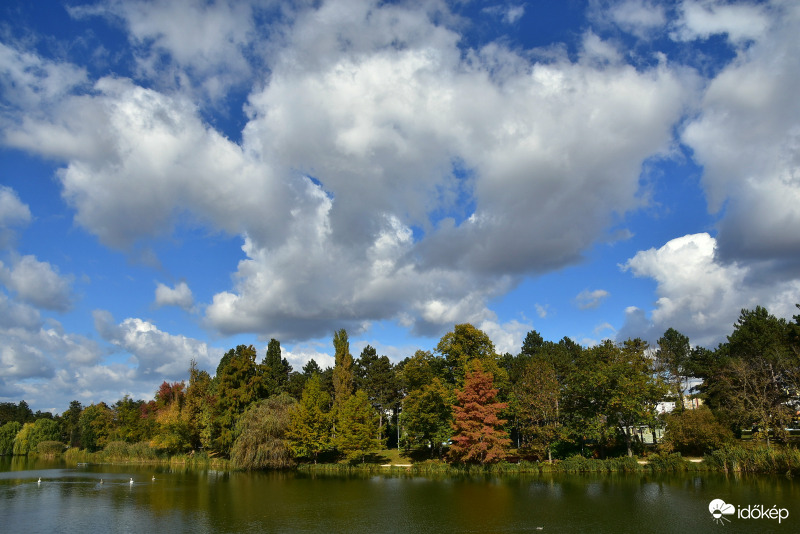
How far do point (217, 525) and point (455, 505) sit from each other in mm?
16924

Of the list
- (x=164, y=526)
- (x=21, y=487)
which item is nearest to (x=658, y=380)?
(x=164, y=526)

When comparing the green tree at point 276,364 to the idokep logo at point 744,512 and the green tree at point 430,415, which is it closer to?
the green tree at point 430,415

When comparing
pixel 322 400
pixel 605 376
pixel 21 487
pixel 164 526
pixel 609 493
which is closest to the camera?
pixel 164 526

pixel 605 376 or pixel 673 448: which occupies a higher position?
pixel 605 376

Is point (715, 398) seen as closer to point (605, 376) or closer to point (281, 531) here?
point (605, 376)

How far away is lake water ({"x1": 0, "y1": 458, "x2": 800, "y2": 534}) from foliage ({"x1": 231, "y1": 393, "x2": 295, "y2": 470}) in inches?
344

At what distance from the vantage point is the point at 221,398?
72875mm

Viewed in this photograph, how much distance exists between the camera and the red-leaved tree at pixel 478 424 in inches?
2200

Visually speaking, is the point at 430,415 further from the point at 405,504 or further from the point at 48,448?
the point at 48,448

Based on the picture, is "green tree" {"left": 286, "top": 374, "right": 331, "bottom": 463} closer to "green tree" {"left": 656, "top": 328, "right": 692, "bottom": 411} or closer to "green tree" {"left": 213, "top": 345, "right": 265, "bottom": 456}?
"green tree" {"left": 213, "top": 345, "right": 265, "bottom": 456}

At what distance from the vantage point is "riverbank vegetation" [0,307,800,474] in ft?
179

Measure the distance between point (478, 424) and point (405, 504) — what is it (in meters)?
20.9

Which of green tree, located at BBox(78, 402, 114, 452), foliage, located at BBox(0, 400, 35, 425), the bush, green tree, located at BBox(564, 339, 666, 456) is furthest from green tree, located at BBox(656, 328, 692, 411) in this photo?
foliage, located at BBox(0, 400, 35, 425)

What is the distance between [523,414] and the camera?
61.4 m
